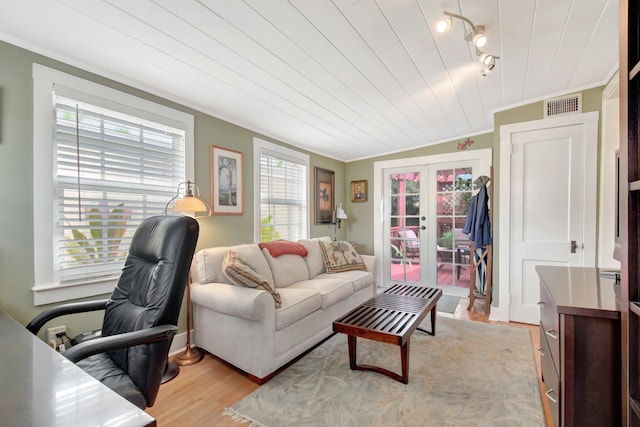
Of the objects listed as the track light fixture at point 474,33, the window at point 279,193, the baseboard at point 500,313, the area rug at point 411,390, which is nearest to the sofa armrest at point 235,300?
the area rug at point 411,390

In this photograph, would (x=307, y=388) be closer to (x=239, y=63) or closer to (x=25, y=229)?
(x=25, y=229)

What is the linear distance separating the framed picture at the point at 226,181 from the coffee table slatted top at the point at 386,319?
5.29 ft

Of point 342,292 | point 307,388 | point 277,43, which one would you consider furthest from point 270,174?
point 307,388

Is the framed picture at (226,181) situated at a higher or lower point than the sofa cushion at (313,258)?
higher

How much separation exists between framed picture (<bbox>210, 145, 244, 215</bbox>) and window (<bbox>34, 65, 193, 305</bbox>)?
18.5 inches

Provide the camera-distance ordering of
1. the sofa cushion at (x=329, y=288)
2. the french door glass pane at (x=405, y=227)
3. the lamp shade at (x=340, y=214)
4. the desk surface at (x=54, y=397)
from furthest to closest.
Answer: the lamp shade at (x=340, y=214) < the french door glass pane at (x=405, y=227) < the sofa cushion at (x=329, y=288) < the desk surface at (x=54, y=397)

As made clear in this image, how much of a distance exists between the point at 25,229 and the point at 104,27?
1.27 m

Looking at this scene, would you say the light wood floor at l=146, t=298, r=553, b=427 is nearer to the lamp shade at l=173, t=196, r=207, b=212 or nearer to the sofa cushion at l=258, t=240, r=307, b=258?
the sofa cushion at l=258, t=240, r=307, b=258

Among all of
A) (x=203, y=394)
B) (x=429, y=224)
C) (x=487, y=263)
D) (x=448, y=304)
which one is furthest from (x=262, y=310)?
(x=429, y=224)

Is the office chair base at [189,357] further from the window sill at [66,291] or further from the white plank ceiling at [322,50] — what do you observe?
the white plank ceiling at [322,50]

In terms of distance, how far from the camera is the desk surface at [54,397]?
560 mm

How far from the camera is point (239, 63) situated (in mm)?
1990

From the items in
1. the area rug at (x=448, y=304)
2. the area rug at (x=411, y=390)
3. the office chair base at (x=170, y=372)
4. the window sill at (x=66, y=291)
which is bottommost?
the area rug at (x=448, y=304)

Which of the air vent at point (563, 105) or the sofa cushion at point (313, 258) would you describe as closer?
the air vent at point (563, 105)
